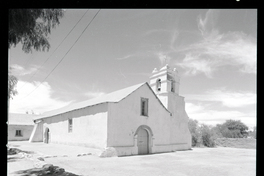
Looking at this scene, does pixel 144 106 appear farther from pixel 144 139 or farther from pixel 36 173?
pixel 36 173

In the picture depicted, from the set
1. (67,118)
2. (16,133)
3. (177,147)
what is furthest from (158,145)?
(16,133)

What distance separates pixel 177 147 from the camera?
21703 mm

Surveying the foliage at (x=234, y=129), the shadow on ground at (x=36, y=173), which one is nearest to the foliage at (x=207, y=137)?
the shadow on ground at (x=36, y=173)

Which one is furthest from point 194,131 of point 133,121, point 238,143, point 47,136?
point 47,136

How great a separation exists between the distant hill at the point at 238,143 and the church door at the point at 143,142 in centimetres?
1650

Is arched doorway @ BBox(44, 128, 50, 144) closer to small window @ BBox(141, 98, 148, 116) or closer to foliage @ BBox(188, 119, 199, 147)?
small window @ BBox(141, 98, 148, 116)

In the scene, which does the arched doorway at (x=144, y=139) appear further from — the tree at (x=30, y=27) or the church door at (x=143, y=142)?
the tree at (x=30, y=27)

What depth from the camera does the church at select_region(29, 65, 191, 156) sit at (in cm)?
1602

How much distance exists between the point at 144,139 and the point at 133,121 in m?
2.10

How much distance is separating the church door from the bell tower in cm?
465

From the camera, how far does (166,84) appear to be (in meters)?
21.5

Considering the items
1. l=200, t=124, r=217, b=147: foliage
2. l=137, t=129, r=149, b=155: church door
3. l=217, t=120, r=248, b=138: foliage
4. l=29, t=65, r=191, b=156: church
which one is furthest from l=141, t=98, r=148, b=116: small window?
l=217, t=120, r=248, b=138: foliage
